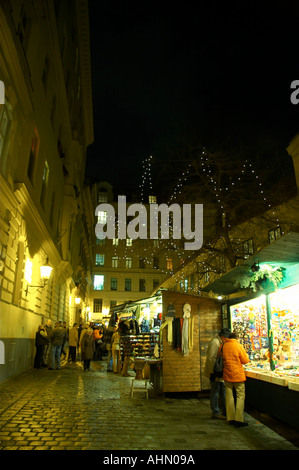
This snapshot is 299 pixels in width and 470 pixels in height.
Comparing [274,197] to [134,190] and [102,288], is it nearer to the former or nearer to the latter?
[102,288]

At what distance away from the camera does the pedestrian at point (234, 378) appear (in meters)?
7.06

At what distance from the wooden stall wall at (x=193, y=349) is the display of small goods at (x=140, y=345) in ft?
11.1

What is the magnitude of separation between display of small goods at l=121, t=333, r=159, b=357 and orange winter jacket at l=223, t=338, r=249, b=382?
6458 mm

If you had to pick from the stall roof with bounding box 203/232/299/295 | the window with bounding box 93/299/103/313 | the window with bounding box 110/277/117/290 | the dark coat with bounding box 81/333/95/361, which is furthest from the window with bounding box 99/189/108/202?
the stall roof with bounding box 203/232/299/295

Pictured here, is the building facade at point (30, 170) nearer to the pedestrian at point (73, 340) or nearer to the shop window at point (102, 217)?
the pedestrian at point (73, 340)

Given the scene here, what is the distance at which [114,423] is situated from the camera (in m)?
6.75

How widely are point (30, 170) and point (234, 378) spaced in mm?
11894

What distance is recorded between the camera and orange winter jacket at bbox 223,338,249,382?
24.1ft

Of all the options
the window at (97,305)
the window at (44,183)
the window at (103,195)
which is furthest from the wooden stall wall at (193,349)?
the window at (103,195)

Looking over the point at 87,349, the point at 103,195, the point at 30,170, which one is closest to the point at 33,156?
the point at 30,170

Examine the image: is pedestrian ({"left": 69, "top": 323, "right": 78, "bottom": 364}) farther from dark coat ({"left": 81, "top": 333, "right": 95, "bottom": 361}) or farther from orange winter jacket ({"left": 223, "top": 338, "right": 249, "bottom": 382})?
orange winter jacket ({"left": 223, "top": 338, "right": 249, "bottom": 382})

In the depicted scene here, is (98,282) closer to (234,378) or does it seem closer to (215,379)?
(215,379)

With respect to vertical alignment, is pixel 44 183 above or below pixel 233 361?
above

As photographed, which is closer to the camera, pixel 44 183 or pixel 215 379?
pixel 215 379
